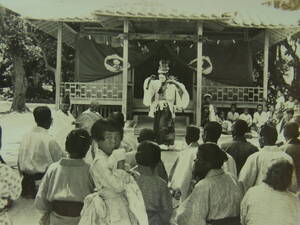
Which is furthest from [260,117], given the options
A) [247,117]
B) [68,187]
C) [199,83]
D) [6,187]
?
[6,187]

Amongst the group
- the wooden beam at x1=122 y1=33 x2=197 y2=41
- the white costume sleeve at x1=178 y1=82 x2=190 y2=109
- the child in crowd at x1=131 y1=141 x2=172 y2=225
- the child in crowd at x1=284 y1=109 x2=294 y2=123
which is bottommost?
the child in crowd at x1=131 y1=141 x2=172 y2=225

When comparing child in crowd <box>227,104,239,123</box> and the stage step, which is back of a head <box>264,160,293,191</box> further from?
child in crowd <box>227,104,239,123</box>

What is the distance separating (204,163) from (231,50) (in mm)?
5487

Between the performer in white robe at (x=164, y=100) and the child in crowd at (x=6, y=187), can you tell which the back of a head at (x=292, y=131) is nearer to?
the child in crowd at (x=6, y=187)

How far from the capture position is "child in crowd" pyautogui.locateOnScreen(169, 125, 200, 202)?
2428 millimetres

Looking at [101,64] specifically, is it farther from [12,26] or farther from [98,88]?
[12,26]

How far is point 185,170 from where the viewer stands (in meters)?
2.47

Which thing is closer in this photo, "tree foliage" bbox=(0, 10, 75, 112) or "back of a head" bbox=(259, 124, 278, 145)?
"back of a head" bbox=(259, 124, 278, 145)

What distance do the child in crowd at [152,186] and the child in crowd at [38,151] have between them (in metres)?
0.72

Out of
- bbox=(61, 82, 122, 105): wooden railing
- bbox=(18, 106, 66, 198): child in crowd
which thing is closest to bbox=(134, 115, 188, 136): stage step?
bbox=(61, 82, 122, 105): wooden railing

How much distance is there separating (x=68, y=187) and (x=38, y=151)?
91cm

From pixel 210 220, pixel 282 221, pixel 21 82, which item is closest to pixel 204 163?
pixel 210 220

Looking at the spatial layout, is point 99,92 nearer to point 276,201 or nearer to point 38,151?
point 38,151

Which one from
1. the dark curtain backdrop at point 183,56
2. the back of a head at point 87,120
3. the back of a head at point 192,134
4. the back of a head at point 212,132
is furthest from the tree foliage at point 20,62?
the dark curtain backdrop at point 183,56
